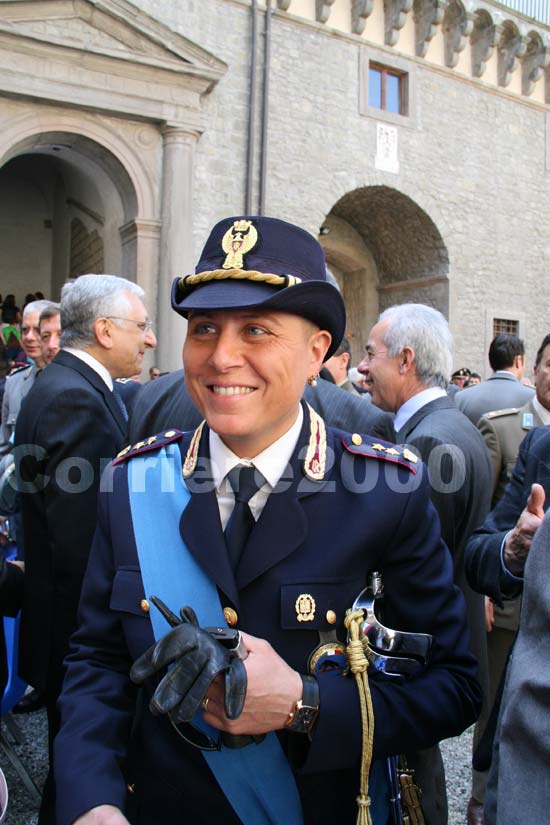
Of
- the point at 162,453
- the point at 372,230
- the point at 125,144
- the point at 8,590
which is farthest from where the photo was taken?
the point at 372,230

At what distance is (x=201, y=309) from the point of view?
1.45m

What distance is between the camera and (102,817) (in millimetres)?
1316

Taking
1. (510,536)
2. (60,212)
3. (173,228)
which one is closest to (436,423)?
(510,536)

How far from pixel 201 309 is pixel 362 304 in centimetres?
1684

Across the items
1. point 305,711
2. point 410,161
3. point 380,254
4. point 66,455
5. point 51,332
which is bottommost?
point 305,711

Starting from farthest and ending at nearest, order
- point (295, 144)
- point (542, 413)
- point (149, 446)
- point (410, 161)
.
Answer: point (410, 161)
point (295, 144)
point (542, 413)
point (149, 446)

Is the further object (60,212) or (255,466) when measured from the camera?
(60,212)

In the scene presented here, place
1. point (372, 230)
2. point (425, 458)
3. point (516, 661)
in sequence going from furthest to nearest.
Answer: point (372, 230) < point (425, 458) < point (516, 661)

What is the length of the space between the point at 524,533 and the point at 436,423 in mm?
1102

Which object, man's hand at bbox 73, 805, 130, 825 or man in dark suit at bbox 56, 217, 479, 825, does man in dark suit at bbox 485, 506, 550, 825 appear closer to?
man in dark suit at bbox 56, 217, 479, 825

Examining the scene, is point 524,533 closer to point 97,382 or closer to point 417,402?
point 417,402

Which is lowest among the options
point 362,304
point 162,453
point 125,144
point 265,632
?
point 265,632

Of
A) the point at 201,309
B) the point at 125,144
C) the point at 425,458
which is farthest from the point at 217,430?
the point at 125,144

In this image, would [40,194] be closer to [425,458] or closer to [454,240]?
[454,240]
